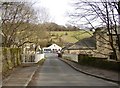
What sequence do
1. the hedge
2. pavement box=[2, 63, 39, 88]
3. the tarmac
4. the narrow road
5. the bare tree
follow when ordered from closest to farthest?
pavement box=[2, 63, 39, 88], the tarmac, the narrow road, the hedge, the bare tree

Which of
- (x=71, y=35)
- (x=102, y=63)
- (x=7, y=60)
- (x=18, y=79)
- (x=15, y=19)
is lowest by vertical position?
(x=18, y=79)

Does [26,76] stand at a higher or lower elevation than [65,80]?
higher

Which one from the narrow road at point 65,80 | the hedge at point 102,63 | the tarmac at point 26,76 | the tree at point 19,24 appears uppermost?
the tree at point 19,24

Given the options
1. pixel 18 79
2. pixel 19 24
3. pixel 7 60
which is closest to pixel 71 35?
pixel 19 24

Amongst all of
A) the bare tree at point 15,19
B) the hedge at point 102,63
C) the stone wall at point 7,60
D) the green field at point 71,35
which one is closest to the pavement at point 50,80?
the stone wall at point 7,60

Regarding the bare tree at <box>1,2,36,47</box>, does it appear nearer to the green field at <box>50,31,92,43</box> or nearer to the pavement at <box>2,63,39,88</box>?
the green field at <box>50,31,92,43</box>

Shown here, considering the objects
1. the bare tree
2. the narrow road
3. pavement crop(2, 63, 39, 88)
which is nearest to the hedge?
the narrow road

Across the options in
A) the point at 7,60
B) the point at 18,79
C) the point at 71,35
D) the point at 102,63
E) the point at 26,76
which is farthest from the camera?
the point at 71,35

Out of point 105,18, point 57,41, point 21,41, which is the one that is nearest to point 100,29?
point 105,18

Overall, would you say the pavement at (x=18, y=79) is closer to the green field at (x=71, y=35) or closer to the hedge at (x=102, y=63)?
the hedge at (x=102, y=63)

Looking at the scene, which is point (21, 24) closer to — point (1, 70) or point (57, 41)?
point (1, 70)

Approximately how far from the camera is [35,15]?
4703 cm

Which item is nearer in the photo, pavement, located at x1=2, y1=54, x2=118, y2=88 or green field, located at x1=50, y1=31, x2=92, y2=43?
pavement, located at x1=2, y1=54, x2=118, y2=88

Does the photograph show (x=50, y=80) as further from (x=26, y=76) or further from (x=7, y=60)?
(x=7, y=60)
